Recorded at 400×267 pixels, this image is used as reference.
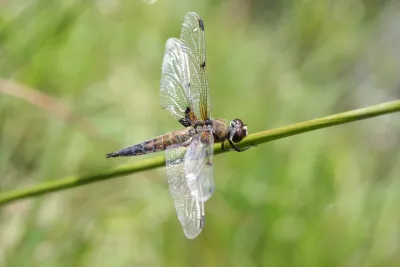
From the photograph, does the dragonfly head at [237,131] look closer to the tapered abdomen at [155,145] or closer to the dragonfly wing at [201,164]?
the dragonfly wing at [201,164]

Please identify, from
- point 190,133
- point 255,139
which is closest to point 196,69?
point 190,133

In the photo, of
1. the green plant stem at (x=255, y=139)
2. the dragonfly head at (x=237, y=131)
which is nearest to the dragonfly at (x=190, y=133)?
the dragonfly head at (x=237, y=131)

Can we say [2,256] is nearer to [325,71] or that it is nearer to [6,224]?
[6,224]

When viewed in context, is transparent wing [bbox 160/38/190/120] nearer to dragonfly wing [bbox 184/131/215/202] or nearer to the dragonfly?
the dragonfly

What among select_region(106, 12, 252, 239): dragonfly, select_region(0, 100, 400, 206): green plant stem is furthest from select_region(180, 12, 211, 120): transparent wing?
select_region(0, 100, 400, 206): green plant stem

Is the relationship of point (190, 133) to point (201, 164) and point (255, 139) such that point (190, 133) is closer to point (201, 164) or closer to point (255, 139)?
point (201, 164)

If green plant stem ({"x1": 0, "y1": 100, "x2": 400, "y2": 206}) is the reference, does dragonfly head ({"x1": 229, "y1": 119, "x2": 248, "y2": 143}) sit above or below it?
above

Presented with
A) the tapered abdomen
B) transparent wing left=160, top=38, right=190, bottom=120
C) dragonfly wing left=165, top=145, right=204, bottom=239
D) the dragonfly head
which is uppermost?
transparent wing left=160, top=38, right=190, bottom=120

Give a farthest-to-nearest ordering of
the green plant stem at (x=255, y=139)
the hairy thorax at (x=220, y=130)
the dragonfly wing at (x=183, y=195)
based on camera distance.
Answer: the hairy thorax at (x=220, y=130)
the dragonfly wing at (x=183, y=195)
the green plant stem at (x=255, y=139)

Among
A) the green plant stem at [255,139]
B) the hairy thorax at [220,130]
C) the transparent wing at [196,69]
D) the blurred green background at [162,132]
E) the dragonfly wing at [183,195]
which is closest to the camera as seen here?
the green plant stem at [255,139]
